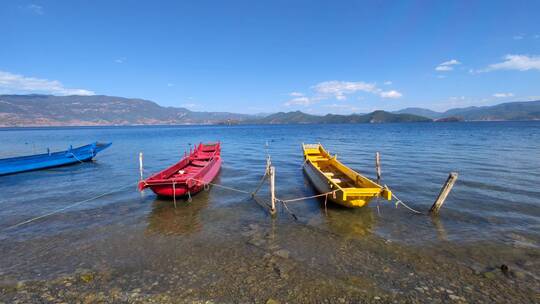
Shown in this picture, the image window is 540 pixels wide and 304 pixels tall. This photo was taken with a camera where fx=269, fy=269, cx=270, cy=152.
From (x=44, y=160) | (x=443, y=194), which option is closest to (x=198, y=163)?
(x=44, y=160)

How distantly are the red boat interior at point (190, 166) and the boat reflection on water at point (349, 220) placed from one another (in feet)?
25.9

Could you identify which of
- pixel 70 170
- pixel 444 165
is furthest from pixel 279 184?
pixel 70 170

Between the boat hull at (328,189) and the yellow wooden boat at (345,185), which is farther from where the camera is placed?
the boat hull at (328,189)

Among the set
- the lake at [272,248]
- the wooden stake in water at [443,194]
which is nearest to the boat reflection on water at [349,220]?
the lake at [272,248]

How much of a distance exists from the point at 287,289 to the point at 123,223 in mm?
8515

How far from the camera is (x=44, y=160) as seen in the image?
2673cm

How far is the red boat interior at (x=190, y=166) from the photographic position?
635 inches

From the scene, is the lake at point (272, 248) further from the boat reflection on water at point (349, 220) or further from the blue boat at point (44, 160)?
the blue boat at point (44, 160)

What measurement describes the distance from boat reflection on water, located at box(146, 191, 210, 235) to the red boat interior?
1.42m

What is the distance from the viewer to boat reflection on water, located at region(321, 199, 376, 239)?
35.0 ft

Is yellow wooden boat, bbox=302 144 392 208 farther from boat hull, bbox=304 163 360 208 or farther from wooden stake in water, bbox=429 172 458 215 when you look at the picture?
wooden stake in water, bbox=429 172 458 215

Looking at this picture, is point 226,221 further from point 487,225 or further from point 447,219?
point 487,225

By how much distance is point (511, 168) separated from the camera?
22016 mm

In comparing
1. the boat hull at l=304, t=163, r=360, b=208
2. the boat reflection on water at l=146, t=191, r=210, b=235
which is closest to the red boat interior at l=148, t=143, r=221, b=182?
the boat reflection on water at l=146, t=191, r=210, b=235
